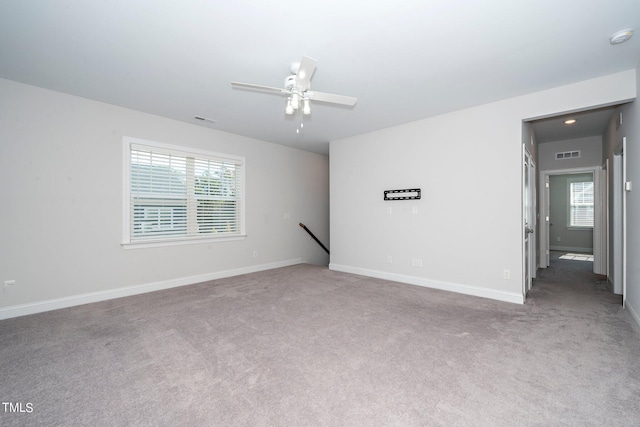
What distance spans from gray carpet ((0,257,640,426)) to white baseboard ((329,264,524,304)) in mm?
174

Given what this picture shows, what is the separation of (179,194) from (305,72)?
3257mm

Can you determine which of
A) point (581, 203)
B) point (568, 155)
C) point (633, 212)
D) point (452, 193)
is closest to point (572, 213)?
point (581, 203)

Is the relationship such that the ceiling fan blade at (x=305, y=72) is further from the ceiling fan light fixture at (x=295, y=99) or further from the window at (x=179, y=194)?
the window at (x=179, y=194)

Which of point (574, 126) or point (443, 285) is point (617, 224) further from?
point (443, 285)

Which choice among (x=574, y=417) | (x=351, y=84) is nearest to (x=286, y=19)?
(x=351, y=84)

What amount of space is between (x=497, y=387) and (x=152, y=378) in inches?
95.9

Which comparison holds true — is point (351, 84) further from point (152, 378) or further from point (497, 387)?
point (152, 378)

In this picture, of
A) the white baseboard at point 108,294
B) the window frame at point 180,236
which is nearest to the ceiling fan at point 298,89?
the window frame at point 180,236

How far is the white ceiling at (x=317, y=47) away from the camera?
83.4 inches

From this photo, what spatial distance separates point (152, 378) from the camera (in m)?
2.05

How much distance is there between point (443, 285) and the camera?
14.3ft

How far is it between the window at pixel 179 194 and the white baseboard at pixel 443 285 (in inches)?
98.6

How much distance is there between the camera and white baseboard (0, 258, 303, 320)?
3289 millimetres

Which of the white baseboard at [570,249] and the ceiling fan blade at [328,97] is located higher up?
the ceiling fan blade at [328,97]
